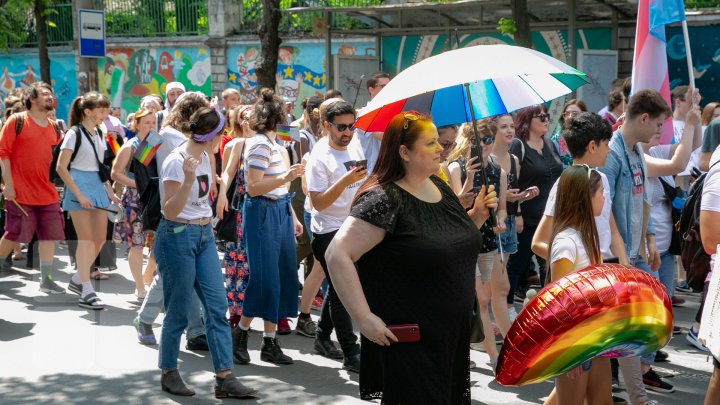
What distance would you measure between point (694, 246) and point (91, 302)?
5.47 m

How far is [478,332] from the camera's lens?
4.53 m

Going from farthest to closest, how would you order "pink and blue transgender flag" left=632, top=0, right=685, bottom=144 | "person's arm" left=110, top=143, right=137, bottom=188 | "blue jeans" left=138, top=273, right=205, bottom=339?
"person's arm" left=110, top=143, right=137, bottom=188, "blue jeans" left=138, top=273, right=205, bottom=339, "pink and blue transgender flag" left=632, top=0, right=685, bottom=144

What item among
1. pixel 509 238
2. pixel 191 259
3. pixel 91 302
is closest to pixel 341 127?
pixel 191 259

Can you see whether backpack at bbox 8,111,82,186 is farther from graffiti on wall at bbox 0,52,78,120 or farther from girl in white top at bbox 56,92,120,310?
graffiti on wall at bbox 0,52,78,120

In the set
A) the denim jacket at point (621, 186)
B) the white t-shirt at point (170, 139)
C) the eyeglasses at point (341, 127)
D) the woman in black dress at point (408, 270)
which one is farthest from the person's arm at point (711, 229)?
the white t-shirt at point (170, 139)

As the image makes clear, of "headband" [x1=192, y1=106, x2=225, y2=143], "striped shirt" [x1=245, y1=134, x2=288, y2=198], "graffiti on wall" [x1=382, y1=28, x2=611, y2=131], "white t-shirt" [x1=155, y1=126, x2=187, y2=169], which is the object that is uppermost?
"graffiti on wall" [x1=382, y1=28, x2=611, y2=131]

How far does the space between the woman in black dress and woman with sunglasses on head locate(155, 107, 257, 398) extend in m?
1.99

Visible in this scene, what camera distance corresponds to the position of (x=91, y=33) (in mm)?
14219

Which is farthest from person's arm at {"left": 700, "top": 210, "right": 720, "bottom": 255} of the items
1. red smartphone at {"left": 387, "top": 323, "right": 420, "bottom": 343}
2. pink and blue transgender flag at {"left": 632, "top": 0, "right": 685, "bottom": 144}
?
pink and blue transgender flag at {"left": 632, "top": 0, "right": 685, "bottom": 144}

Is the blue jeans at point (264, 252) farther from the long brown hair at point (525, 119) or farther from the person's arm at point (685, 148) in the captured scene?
the person's arm at point (685, 148)

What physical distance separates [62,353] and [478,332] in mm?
4038

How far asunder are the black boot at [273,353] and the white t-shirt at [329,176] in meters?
0.93

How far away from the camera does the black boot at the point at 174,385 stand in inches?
245

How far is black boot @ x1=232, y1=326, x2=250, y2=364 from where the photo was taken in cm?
702
